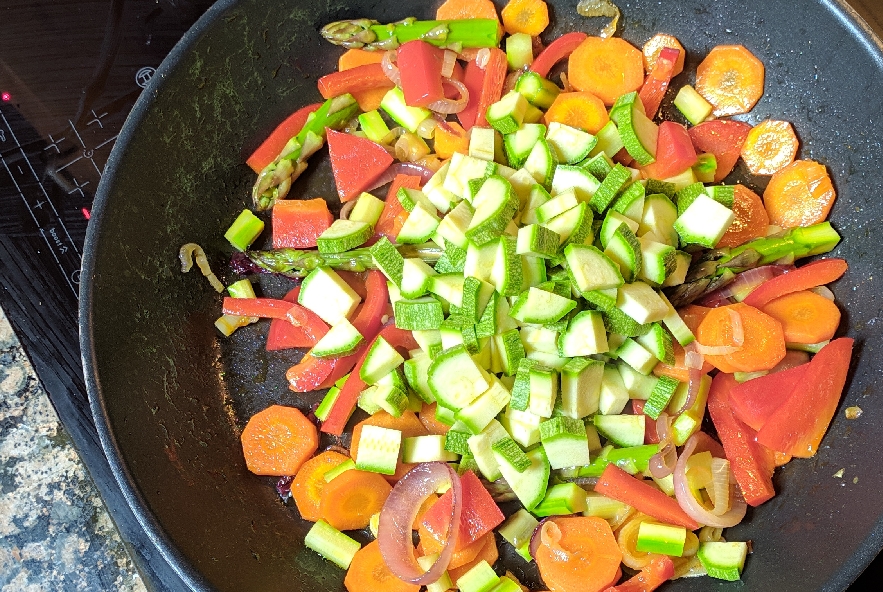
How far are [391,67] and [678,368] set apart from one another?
1.87 meters

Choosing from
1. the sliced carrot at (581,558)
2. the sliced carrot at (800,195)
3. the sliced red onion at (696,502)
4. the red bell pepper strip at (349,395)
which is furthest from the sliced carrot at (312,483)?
the sliced carrot at (800,195)

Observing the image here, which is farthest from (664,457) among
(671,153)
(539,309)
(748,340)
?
(671,153)

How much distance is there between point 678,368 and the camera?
8.95 ft

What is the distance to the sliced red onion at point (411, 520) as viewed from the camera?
260cm

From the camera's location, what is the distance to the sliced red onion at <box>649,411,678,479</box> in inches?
104

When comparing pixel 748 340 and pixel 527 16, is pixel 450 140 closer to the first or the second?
pixel 527 16

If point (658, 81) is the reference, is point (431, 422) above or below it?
below

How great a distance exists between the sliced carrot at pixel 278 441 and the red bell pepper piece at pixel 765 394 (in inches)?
72.2

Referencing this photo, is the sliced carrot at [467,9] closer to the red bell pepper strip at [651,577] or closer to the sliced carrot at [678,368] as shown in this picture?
the sliced carrot at [678,368]

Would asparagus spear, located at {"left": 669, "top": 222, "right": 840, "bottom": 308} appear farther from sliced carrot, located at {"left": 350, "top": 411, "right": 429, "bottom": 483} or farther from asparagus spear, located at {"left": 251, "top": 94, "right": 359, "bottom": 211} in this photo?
asparagus spear, located at {"left": 251, "top": 94, "right": 359, "bottom": 211}

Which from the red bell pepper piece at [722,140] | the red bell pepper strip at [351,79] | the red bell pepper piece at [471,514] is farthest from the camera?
the red bell pepper strip at [351,79]

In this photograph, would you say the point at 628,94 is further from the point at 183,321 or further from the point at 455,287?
the point at 183,321

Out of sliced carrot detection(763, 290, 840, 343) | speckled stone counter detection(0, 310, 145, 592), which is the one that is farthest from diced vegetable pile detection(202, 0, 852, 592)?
speckled stone counter detection(0, 310, 145, 592)

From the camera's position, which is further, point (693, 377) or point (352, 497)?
point (352, 497)
